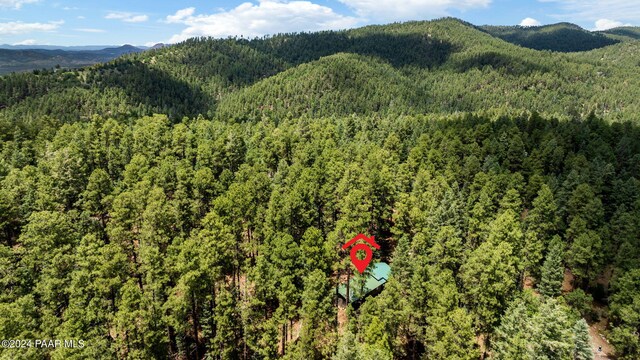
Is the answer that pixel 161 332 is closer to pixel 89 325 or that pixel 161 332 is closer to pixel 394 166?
pixel 89 325

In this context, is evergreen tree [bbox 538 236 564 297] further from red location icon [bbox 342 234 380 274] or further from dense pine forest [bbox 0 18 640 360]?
red location icon [bbox 342 234 380 274]

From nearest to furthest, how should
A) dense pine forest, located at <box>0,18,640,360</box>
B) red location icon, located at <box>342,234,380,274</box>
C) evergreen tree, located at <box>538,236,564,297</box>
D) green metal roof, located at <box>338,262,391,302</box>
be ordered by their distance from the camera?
dense pine forest, located at <box>0,18,640,360</box>, red location icon, located at <box>342,234,380,274</box>, green metal roof, located at <box>338,262,391,302</box>, evergreen tree, located at <box>538,236,564,297</box>

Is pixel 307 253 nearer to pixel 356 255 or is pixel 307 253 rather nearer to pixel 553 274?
pixel 356 255

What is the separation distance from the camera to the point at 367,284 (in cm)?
5550

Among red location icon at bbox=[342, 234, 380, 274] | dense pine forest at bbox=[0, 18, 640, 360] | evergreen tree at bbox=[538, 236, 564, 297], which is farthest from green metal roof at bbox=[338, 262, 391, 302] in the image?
evergreen tree at bbox=[538, 236, 564, 297]

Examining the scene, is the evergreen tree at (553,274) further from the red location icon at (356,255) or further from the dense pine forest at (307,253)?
the red location icon at (356,255)

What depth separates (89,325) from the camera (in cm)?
3966

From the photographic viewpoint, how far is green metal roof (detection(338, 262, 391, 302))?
49.4 m

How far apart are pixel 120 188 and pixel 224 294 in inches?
1452

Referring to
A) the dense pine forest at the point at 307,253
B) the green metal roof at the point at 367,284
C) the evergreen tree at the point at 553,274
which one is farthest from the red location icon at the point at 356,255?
the evergreen tree at the point at 553,274

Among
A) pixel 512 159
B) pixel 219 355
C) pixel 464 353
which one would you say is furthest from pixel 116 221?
pixel 512 159

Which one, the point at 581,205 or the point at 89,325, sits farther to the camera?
the point at 581,205

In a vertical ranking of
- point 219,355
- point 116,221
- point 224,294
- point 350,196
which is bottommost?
point 219,355

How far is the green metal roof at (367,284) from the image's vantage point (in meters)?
49.4
